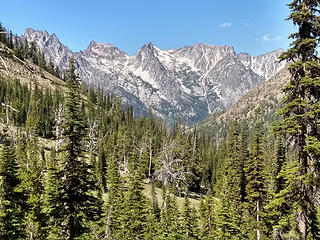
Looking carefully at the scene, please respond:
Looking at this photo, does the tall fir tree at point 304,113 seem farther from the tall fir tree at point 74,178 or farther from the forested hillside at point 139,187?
the tall fir tree at point 74,178

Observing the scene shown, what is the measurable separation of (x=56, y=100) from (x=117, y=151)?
42969 mm

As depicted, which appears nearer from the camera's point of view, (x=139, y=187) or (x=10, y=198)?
(x=10, y=198)

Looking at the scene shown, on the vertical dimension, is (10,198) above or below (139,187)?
below

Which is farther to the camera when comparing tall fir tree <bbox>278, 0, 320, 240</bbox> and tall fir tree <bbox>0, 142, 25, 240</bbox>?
tall fir tree <bbox>0, 142, 25, 240</bbox>

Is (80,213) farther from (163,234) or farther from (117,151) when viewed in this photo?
(117,151)

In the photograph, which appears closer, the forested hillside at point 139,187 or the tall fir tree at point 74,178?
the forested hillside at point 139,187

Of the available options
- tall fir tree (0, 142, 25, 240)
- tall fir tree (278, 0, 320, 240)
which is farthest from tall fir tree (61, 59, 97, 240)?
tall fir tree (278, 0, 320, 240)

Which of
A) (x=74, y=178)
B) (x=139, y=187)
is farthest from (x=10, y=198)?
(x=139, y=187)

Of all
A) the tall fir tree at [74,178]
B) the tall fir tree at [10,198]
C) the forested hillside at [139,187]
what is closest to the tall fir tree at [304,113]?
the forested hillside at [139,187]

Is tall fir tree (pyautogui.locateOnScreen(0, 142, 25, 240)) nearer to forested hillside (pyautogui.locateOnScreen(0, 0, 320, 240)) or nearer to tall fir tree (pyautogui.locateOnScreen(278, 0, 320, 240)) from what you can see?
forested hillside (pyautogui.locateOnScreen(0, 0, 320, 240))

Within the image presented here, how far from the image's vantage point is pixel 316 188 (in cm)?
1388

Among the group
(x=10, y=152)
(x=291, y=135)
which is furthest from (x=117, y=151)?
(x=291, y=135)

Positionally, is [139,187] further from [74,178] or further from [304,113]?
[304,113]

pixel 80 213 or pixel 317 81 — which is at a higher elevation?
pixel 317 81
